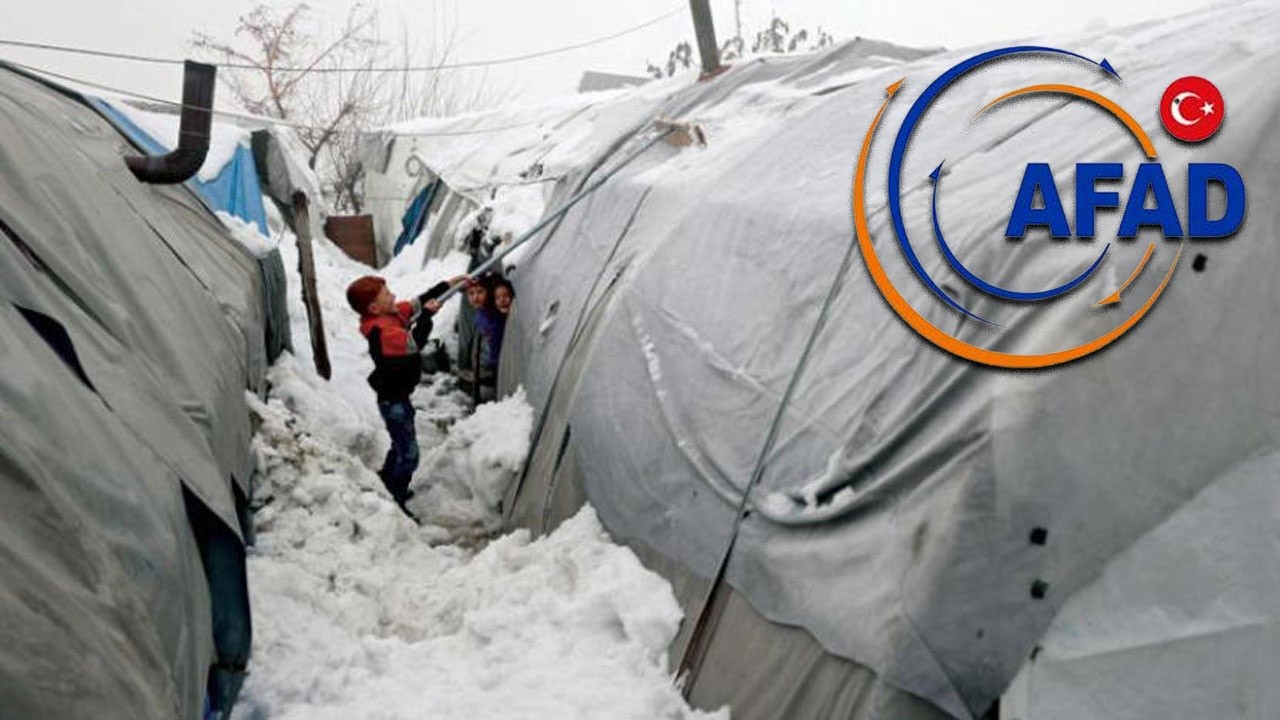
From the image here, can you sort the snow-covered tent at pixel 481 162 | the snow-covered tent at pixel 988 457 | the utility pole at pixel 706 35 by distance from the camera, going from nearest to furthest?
the snow-covered tent at pixel 988 457 < the utility pole at pixel 706 35 < the snow-covered tent at pixel 481 162

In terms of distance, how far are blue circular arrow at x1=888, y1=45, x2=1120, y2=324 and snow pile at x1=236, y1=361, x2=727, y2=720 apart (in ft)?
5.23

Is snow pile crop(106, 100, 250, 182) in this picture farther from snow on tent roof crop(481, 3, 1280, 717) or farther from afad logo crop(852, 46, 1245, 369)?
afad logo crop(852, 46, 1245, 369)

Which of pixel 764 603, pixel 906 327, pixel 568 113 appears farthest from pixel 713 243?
pixel 568 113

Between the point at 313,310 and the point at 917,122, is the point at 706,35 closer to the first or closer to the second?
the point at 313,310

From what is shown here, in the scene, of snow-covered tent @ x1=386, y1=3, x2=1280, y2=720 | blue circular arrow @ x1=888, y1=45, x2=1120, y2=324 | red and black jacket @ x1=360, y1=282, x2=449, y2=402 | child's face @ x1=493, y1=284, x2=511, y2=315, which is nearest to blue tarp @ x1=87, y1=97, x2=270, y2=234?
red and black jacket @ x1=360, y1=282, x2=449, y2=402

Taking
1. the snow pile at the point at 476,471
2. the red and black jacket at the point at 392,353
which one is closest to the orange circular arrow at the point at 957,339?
the snow pile at the point at 476,471

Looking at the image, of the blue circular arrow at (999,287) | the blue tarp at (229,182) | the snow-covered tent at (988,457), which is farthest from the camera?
the blue tarp at (229,182)

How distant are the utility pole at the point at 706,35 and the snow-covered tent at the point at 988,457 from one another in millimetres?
4096

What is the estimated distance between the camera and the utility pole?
7.75 m

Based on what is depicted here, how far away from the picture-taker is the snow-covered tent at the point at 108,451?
167 centimetres

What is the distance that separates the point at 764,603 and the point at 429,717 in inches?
48.6

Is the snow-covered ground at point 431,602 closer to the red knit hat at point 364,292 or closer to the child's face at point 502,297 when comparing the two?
the red knit hat at point 364,292

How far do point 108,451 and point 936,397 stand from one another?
7.11 ft

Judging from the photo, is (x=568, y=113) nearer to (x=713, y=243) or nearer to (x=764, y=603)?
(x=713, y=243)
